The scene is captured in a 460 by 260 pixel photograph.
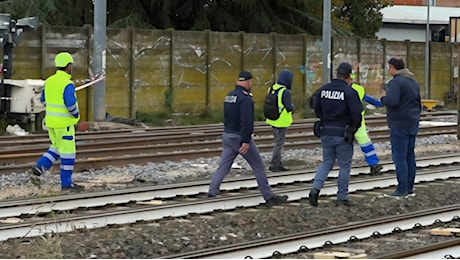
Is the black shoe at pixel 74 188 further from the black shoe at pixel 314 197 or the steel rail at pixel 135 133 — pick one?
the steel rail at pixel 135 133

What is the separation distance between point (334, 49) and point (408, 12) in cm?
4119

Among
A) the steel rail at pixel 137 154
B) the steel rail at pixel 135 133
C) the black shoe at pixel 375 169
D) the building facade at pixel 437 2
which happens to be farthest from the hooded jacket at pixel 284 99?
the building facade at pixel 437 2

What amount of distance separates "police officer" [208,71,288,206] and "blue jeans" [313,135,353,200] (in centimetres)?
62

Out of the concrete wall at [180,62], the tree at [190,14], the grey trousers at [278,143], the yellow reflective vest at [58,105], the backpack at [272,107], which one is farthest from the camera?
the tree at [190,14]

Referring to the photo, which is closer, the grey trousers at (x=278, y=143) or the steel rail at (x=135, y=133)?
the grey trousers at (x=278, y=143)

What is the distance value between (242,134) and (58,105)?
2765mm

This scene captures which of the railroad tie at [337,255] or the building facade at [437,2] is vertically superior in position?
the building facade at [437,2]

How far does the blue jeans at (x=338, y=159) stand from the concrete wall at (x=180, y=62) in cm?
1540

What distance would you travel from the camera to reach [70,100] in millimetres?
12836

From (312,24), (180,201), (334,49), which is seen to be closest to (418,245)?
(180,201)

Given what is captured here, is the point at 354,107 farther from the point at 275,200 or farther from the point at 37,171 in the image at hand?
the point at 37,171

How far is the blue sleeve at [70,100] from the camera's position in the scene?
42.0 ft

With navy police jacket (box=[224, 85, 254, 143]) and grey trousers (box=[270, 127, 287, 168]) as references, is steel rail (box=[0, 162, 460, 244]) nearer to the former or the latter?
navy police jacket (box=[224, 85, 254, 143])

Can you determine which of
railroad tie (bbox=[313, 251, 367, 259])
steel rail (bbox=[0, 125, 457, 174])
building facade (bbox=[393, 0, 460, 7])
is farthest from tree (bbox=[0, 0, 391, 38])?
building facade (bbox=[393, 0, 460, 7])
